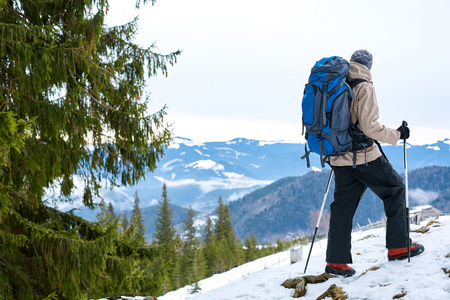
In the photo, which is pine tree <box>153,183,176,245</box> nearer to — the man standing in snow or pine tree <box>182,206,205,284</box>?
pine tree <box>182,206,205,284</box>

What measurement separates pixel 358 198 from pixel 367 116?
1.18m

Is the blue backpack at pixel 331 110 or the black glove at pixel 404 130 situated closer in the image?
the blue backpack at pixel 331 110

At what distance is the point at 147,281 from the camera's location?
686cm

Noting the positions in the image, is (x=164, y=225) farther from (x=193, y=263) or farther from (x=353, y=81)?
Answer: (x=353, y=81)

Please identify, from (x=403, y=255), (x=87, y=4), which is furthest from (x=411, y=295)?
(x=87, y=4)

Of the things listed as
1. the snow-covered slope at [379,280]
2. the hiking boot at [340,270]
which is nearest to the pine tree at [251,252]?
the snow-covered slope at [379,280]

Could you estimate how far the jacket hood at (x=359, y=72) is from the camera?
4074mm

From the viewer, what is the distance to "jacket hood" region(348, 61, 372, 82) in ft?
13.4

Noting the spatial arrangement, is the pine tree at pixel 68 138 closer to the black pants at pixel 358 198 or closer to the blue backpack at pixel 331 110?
the blue backpack at pixel 331 110

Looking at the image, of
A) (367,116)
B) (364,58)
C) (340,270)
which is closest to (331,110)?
(367,116)

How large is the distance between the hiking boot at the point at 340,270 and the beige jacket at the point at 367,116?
1.42 metres

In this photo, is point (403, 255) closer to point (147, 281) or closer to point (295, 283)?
point (295, 283)

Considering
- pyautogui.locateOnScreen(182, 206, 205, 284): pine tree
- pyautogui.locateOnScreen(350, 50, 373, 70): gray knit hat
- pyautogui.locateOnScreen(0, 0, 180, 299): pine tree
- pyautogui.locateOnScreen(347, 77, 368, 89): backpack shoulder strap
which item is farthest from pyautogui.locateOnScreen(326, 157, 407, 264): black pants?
pyautogui.locateOnScreen(182, 206, 205, 284): pine tree

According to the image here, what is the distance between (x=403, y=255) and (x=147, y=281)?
4.73 meters
